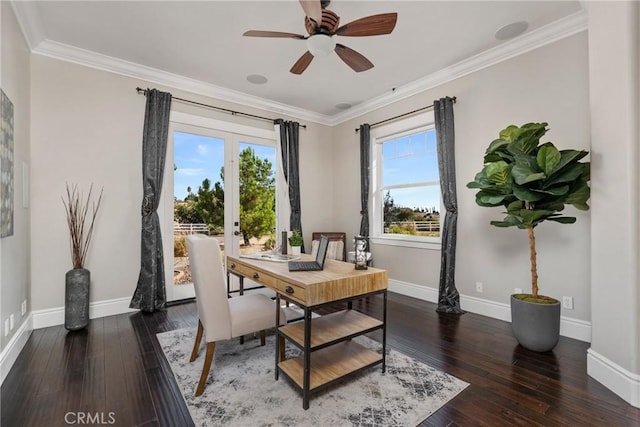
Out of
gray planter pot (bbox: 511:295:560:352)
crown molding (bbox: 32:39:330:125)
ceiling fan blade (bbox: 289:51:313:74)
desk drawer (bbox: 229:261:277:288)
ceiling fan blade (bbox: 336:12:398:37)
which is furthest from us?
crown molding (bbox: 32:39:330:125)

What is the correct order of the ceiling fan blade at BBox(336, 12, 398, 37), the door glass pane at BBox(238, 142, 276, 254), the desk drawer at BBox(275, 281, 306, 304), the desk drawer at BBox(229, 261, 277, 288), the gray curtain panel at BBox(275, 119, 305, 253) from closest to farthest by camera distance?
1. the desk drawer at BBox(275, 281, 306, 304)
2. the ceiling fan blade at BBox(336, 12, 398, 37)
3. the desk drawer at BBox(229, 261, 277, 288)
4. the door glass pane at BBox(238, 142, 276, 254)
5. the gray curtain panel at BBox(275, 119, 305, 253)

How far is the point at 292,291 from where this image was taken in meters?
1.88

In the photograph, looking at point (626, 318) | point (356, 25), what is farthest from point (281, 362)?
point (356, 25)

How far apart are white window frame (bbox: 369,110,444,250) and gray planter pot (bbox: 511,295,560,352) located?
4.63ft

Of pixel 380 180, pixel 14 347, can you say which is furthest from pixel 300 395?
pixel 380 180

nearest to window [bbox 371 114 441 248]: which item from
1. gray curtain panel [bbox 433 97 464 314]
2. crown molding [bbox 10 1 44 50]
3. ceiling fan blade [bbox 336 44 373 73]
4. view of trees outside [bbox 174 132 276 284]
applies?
gray curtain panel [bbox 433 97 464 314]

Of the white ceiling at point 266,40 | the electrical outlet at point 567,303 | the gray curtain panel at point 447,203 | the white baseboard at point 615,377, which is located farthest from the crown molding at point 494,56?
the white baseboard at point 615,377

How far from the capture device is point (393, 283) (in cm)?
442

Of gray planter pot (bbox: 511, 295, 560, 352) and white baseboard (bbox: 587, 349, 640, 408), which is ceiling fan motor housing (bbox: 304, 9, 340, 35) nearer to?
gray planter pot (bbox: 511, 295, 560, 352)

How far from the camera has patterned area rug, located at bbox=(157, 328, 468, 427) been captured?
1677 millimetres

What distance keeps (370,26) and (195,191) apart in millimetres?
A: 3055

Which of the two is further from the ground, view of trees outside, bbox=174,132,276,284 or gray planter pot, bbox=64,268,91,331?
view of trees outside, bbox=174,132,276,284

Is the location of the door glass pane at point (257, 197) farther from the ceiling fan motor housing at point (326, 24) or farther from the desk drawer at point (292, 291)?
the ceiling fan motor housing at point (326, 24)

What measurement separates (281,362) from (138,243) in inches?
103
